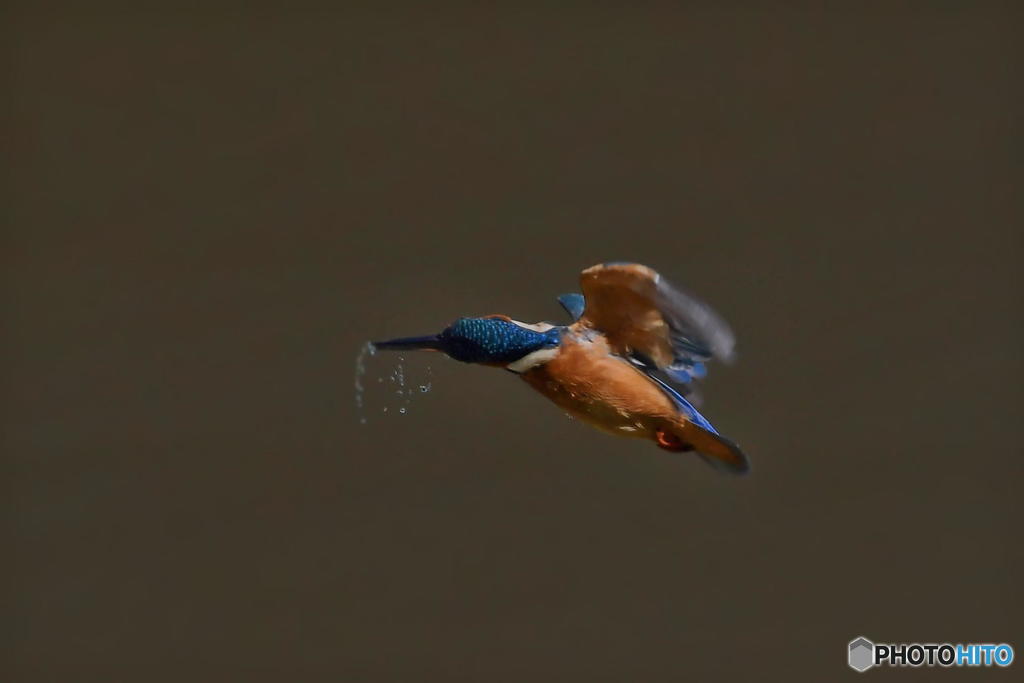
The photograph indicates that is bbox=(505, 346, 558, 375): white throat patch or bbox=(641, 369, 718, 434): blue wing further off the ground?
bbox=(505, 346, 558, 375): white throat patch

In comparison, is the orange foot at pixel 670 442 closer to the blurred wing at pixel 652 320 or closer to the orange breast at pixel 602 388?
the orange breast at pixel 602 388

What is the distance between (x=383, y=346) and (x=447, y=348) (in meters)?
0.23

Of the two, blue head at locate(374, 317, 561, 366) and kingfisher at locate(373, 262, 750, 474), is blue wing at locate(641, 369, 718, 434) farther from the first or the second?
blue head at locate(374, 317, 561, 366)

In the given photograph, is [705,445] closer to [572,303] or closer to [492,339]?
[572,303]

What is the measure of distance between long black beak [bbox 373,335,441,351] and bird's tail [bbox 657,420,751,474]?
2.42 feet

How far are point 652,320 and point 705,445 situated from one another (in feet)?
1.47

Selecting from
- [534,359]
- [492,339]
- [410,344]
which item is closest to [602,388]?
[534,359]

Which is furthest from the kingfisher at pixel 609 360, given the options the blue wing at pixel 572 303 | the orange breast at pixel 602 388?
the blue wing at pixel 572 303

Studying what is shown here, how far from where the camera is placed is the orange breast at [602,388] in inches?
126

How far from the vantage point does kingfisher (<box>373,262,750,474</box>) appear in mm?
3201

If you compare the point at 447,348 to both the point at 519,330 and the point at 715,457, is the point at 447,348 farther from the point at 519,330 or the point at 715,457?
the point at 715,457

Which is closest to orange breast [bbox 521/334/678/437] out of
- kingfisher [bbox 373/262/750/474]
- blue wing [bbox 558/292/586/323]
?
kingfisher [bbox 373/262/750/474]

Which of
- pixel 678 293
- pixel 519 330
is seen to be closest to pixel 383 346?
pixel 519 330

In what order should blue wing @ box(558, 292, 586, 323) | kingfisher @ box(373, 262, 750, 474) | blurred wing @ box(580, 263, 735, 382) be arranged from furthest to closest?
blue wing @ box(558, 292, 586, 323) → kingfisher @ box(373, 262, 750, 474) → blurred wing @ box(580, 263, 735, 382)
